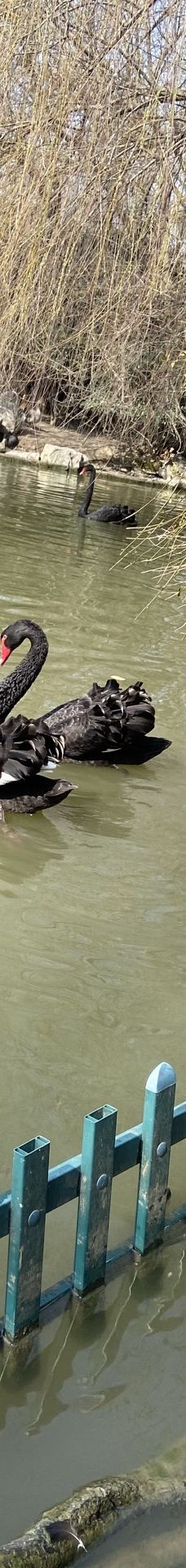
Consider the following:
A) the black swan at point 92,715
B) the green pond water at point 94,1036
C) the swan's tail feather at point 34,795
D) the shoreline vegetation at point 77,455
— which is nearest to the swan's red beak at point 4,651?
the black swan at point 92,715

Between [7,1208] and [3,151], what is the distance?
5279 mm

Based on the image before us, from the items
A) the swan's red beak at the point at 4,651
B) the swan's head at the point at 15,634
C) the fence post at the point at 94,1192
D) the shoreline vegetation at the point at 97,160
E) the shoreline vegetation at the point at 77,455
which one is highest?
the shoreline vegetation at the point at 97,160

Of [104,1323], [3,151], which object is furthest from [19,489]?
[104,1323]

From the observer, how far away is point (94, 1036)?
12.7 ft

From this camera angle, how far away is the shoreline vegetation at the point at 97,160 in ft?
18.7

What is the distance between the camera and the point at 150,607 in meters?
11.2

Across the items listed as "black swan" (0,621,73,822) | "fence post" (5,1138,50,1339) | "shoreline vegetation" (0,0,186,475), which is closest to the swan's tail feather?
"black swan" (0,621,73,822)

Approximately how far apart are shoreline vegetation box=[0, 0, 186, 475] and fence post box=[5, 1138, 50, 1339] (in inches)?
146

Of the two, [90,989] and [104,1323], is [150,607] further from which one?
[104,1323]

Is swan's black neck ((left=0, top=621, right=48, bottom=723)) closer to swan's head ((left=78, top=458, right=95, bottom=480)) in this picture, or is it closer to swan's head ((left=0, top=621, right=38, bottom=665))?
swan's head ((left=0, top=621, right=38, bottom=665))

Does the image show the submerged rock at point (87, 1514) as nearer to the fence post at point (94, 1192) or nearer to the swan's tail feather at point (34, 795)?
the fence post at point (94, 1192)

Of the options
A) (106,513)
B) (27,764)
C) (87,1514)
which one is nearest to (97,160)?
(27,764)

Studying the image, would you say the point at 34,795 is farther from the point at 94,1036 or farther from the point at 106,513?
the point at 106,513

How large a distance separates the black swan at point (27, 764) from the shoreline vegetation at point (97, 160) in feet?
4.60
